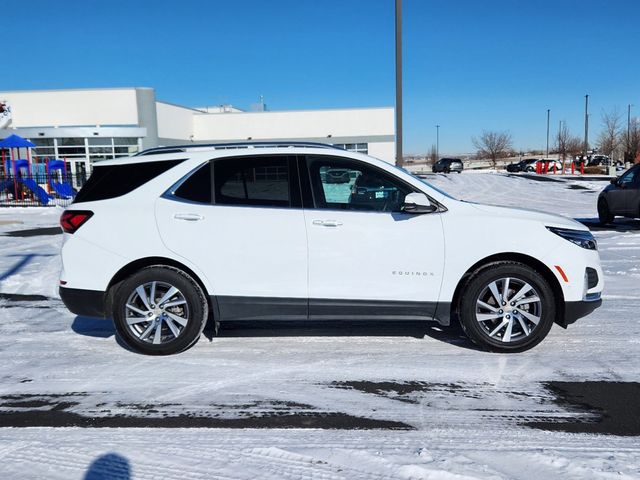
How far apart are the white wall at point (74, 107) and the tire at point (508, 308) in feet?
140

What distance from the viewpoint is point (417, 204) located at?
482 centimetres

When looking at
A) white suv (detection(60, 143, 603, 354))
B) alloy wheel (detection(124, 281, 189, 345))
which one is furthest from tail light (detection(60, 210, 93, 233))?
alloy wheel (detection(124, 281, 189, 345))

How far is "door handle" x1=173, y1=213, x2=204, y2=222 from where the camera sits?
16.2 feet

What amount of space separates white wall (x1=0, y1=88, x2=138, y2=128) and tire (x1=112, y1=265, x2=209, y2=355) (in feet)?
136

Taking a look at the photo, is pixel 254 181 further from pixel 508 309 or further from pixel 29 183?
pixel 29 183

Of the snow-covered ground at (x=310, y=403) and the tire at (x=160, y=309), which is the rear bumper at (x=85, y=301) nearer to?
the tire at (x=160, y=309)

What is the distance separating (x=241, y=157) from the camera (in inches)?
200

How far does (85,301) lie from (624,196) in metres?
12.6

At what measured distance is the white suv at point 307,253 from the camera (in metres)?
4.86

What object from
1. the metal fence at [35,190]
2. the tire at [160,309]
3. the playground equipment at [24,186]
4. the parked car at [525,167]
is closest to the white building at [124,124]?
the metal fence at [35,190]

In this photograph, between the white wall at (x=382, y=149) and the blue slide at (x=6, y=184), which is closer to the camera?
the blue slide at (x=6, y=184)

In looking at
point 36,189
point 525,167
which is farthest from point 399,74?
point 525,167

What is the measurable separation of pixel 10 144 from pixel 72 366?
981 inches

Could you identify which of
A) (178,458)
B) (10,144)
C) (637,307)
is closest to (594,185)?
(637,307)
